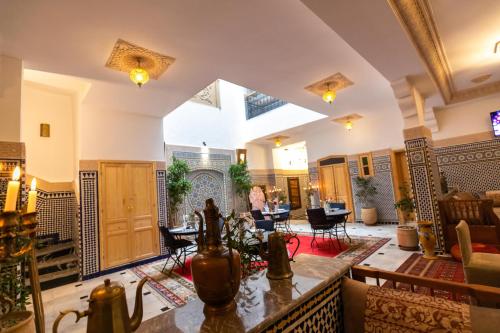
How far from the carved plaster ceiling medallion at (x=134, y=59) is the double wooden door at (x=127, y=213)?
86.9 inches

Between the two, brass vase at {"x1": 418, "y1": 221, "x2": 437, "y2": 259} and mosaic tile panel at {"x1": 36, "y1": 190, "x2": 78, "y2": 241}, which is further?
mosaic tile panel at {"x1": 36, "y1": 190, "x2": 78, "y2": 241}

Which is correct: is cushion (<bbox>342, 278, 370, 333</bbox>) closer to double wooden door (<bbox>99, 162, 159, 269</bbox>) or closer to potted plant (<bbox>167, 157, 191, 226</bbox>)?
double wooden door (<bbox>99, 162, 159, 269</bbox>)

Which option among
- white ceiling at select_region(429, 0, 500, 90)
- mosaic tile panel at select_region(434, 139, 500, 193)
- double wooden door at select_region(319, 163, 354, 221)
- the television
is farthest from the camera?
double wooden door at select_region(319, 163, 354, 221)

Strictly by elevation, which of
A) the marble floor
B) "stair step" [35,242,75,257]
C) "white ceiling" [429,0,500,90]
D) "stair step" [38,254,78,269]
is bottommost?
the marble floor

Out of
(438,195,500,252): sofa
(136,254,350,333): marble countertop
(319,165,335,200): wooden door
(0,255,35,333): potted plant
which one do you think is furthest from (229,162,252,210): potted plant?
(136,254,350,333): marble countertop

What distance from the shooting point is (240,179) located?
8.01 meters

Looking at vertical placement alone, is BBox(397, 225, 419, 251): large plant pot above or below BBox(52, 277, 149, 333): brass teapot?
below

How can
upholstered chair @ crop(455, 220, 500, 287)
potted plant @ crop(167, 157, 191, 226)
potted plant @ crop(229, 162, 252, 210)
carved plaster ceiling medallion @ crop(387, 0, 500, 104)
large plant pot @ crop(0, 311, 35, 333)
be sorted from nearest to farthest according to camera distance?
large plant pot @ crop(0, 311, 35, 333) < upholstered chair @ crop(455, 220, 500, 287) < carved plaster ceiling medallion @ crop(387, 0, 500, 104) < potted plant @ crop(167, 157, 191, 226) < potted plant @ crop(229, 162, 252, 210)

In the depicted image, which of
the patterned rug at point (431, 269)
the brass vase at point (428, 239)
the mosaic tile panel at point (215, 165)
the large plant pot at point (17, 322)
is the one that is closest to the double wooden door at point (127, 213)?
the mosaic tile panel at point (215, 165)

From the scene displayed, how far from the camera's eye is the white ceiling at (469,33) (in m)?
2.64

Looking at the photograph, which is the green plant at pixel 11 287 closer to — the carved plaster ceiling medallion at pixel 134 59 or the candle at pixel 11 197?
the candle at pixel 11 197

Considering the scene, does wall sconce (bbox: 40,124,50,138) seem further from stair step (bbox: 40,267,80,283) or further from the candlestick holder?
the candlestick holder

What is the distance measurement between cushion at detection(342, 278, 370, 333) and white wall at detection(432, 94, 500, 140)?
6.54 metres

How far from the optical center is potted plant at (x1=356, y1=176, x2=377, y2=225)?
22.8 ft
